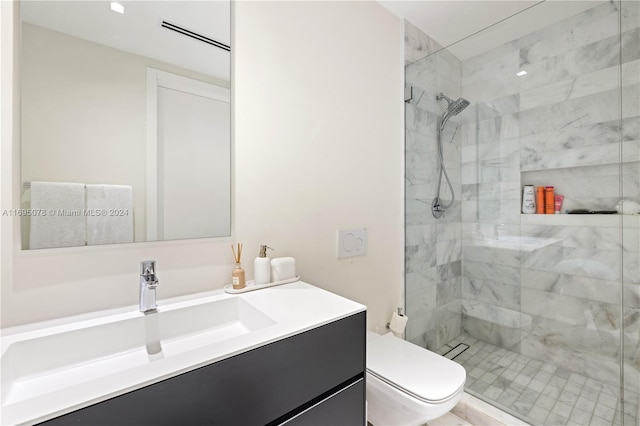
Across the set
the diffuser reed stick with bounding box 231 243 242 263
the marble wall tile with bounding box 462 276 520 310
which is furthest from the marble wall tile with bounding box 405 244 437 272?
the diffuser reed stick with bounding box 231 243 242 263

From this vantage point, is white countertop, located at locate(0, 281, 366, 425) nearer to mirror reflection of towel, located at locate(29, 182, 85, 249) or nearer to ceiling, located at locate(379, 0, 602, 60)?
mirror reflection of towel, located at locate(29, 182, 85, 249)

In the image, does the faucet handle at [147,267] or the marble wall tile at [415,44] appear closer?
the faucet handle at [147,267]

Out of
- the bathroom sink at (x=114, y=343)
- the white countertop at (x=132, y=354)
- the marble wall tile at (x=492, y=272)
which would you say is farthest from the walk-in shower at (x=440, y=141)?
the bathroom sink at (x=114, y=343)

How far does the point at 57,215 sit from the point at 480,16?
7.83 ft

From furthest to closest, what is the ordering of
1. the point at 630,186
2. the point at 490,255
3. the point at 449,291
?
the point at 449,291
the point at 490,255
the point at 630,186

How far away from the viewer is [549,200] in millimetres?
1717

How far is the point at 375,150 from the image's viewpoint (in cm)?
168

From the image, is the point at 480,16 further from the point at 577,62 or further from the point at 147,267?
the point at 147,267

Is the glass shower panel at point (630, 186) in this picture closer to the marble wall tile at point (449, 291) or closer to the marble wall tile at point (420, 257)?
the marble wall tile at point (449, 291)

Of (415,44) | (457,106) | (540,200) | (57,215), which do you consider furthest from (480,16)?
(57,215)

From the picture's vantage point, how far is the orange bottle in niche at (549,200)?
5.57 feet

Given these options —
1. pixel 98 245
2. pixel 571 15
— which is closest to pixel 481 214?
pixel 571 15

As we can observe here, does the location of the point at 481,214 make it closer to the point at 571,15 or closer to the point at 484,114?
the point at 484,114

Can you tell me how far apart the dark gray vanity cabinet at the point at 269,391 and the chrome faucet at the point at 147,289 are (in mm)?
401
